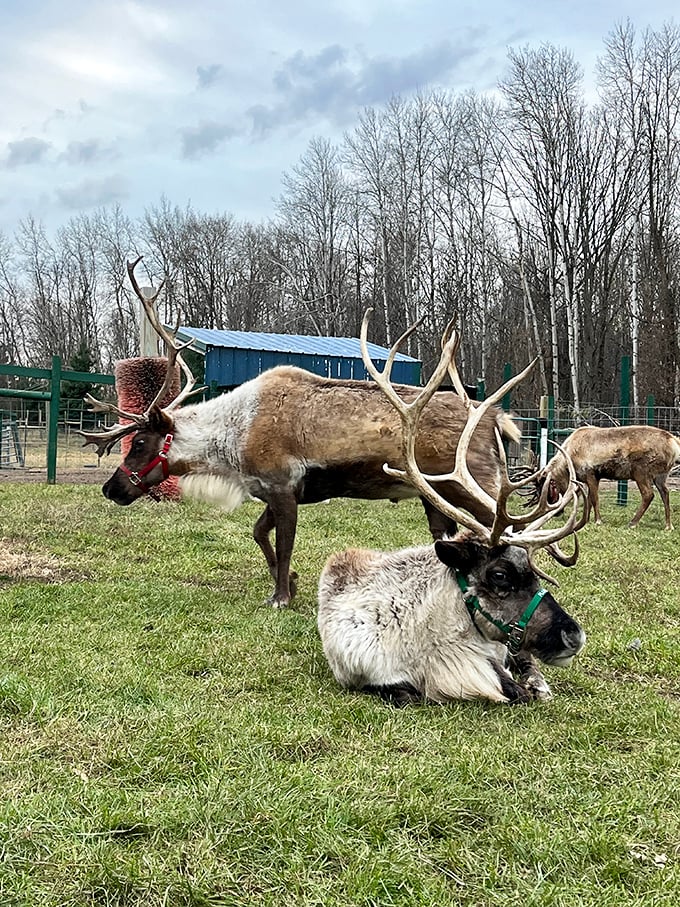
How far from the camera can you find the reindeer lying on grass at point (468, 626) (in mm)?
3922

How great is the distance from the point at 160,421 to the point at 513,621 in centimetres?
391

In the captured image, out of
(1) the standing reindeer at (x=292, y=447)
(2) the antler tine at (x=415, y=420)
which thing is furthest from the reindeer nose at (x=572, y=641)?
(1) the standing reindeer at (x=292, y=447)

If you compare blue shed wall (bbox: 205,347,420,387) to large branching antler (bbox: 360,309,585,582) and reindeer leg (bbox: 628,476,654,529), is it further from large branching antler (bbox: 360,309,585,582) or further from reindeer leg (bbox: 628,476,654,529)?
large branching antler (bbox: 360,309,585,582)

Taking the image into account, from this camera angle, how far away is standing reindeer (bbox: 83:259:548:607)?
20.5ft

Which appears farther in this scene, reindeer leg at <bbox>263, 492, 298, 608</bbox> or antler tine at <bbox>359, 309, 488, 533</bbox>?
reindeer leg at <bbox>263, 492, 298, 608</bbox>

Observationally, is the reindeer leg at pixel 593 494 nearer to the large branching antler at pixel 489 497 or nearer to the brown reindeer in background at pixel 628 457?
the brown reindeer in background at pixel 628 457

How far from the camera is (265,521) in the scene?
6699 mm

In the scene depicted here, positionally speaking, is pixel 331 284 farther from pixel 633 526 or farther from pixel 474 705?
pixel 474 705

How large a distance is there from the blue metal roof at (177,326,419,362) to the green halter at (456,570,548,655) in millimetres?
14318

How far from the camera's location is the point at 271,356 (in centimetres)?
1970

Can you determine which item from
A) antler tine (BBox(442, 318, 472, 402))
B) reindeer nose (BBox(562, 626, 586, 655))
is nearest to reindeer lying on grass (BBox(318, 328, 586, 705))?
reindeer nose (BBox(562, 626, 586, 655))

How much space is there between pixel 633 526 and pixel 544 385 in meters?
18.0

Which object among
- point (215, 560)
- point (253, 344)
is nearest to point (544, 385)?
point (253, 344)

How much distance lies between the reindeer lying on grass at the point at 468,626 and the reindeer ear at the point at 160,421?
315 cm
